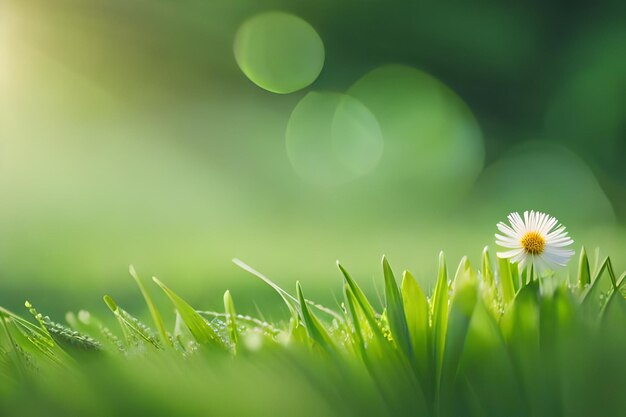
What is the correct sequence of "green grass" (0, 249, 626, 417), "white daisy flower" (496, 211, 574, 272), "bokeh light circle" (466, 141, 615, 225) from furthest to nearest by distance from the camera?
"bokeh light circle" (466, 141, 615, 225) → "white daisy flower" (496, 211, 574, 272) → "green grass" (0, 249, 626, 417)

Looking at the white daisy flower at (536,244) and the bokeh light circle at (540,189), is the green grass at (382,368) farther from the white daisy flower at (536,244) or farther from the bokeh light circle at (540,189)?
the bokeh light circle at (540,189)

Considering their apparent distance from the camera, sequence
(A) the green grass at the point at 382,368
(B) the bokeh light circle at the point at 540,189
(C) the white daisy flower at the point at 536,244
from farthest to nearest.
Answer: (B) the bokeh light circle at the point at 540,189, (C) the white daisy flower at the point at 536,244, (A) the green grass at the point at 382,368

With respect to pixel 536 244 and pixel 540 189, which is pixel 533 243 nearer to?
pixel 536 244

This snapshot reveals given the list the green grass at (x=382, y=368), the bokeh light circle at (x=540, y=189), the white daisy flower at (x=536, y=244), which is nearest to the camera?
the green grass at (x=382, y=368)

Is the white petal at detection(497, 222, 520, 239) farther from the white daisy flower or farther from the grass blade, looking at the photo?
the grass blade

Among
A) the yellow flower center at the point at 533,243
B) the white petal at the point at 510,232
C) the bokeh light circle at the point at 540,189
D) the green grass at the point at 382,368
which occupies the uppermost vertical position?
the bokeh light circle at the point at 540,189

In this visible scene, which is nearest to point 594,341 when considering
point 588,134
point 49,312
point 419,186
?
point 49,312

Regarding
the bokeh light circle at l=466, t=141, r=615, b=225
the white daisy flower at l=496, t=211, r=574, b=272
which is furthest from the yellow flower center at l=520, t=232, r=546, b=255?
the bokeh light circle at l=466, t=141, r=615, b=225

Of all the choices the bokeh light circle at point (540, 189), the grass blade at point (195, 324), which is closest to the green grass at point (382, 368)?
the grass blade at point (195, 324)

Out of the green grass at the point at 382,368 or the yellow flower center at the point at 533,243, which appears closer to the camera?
the green grass at the point at 382,368
